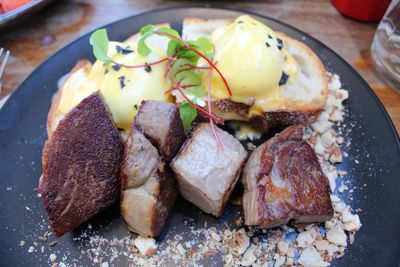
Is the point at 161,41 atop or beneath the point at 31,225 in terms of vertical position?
atop

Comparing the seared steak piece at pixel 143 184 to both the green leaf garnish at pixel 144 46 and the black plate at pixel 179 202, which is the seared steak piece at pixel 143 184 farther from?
the green leaf garnish at pixel 144 46

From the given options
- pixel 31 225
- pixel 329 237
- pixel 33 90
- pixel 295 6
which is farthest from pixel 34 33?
pixel 329 237

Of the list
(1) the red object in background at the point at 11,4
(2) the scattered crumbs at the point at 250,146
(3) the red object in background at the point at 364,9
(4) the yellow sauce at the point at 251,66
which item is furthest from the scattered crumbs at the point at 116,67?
(3) the red object in background at the point at 364,9

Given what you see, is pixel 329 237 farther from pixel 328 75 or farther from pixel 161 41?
pixel 161 41

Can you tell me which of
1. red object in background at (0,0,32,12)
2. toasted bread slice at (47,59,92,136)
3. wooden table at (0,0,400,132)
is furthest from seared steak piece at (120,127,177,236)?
red object in background at (0,0,32,12)

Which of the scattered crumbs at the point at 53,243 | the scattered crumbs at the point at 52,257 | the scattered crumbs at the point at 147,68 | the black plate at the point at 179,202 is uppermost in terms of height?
the scattered crumbs at the point at 147,68
